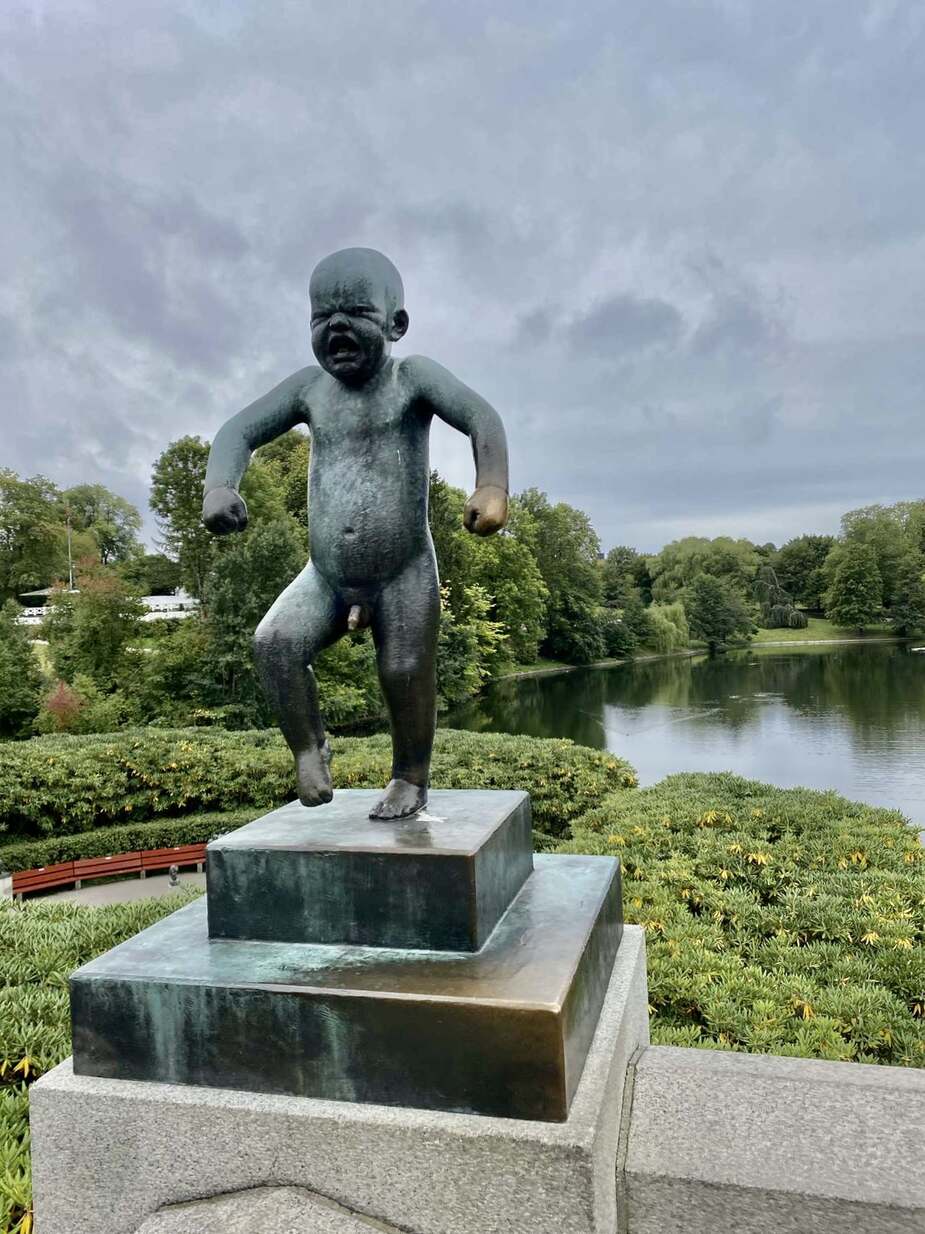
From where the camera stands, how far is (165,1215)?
6.89 feet

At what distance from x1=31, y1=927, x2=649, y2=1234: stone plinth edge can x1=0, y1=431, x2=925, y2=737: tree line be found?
50.8 ft

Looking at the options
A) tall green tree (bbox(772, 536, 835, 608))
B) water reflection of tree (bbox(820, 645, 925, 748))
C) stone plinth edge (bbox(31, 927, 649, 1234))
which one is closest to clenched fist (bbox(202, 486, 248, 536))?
stone plinth edge (bbox(31, 927, 649, 1234))

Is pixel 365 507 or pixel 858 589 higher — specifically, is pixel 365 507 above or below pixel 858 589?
below

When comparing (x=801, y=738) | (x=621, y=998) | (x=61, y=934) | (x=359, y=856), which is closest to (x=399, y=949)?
(x=359, y=856)

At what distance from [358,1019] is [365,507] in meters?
1.57

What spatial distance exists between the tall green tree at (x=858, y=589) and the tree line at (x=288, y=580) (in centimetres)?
11

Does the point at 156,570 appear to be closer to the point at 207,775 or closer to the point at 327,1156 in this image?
the point at 207,775

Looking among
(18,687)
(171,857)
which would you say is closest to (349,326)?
(171,857)

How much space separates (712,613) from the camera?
57.9 metres

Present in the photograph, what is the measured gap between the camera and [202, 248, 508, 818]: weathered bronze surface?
106 inches

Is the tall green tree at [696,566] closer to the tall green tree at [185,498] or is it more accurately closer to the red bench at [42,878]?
the tall green tree at [185,498]

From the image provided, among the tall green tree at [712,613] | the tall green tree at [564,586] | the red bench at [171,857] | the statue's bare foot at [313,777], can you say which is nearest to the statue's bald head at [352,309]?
the statue's bare foot at [313,777]

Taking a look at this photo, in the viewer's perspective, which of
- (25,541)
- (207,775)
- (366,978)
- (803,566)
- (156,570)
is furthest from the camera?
(803,566)

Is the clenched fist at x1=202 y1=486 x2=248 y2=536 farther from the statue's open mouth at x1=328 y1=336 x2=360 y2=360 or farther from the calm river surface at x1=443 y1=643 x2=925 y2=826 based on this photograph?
the calm river surface at x1=443 y1=643 x2=925 y2=826
